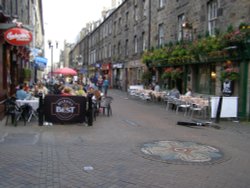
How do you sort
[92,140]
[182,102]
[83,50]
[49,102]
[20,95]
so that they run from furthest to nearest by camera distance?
1. [83,50]
2. [182,102]
3. [20,95]
4. [49,102]
5. [92,140]

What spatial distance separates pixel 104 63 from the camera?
155 feet

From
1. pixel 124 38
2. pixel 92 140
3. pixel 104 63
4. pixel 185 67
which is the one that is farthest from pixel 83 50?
pixel 92 140

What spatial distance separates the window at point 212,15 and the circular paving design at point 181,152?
33.1 ft

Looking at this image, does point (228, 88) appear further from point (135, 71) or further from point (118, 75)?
point (118, 75)

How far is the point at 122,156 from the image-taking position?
755 centimetres

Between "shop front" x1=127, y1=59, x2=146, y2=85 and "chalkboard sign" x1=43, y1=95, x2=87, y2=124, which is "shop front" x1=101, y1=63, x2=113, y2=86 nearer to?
"shop front" x1=127, y1=59, x2=146, y2=85

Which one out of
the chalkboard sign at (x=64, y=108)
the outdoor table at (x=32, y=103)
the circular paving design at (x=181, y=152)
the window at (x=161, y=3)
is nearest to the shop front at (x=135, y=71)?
the window at (x=161, y=3)

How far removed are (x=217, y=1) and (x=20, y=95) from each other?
1084cm

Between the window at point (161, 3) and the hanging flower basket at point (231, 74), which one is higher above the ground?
the window at point (161, 3)

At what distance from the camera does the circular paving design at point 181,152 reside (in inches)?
291

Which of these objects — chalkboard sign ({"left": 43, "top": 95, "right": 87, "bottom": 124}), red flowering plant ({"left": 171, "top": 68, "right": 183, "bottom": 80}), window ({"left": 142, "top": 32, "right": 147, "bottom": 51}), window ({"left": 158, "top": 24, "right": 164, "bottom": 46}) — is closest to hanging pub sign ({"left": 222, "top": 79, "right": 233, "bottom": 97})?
red flowering plant ({"left": 171, "top": 68, "right": 183, "bottom": 80})

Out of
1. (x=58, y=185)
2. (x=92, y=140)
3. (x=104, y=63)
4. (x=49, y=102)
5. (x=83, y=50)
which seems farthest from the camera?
(x=83, y=50)

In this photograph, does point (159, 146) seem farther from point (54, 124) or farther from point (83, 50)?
point (83, 50)

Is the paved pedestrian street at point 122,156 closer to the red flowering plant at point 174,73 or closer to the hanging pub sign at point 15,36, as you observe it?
the hanging pub sign at point 15,36
